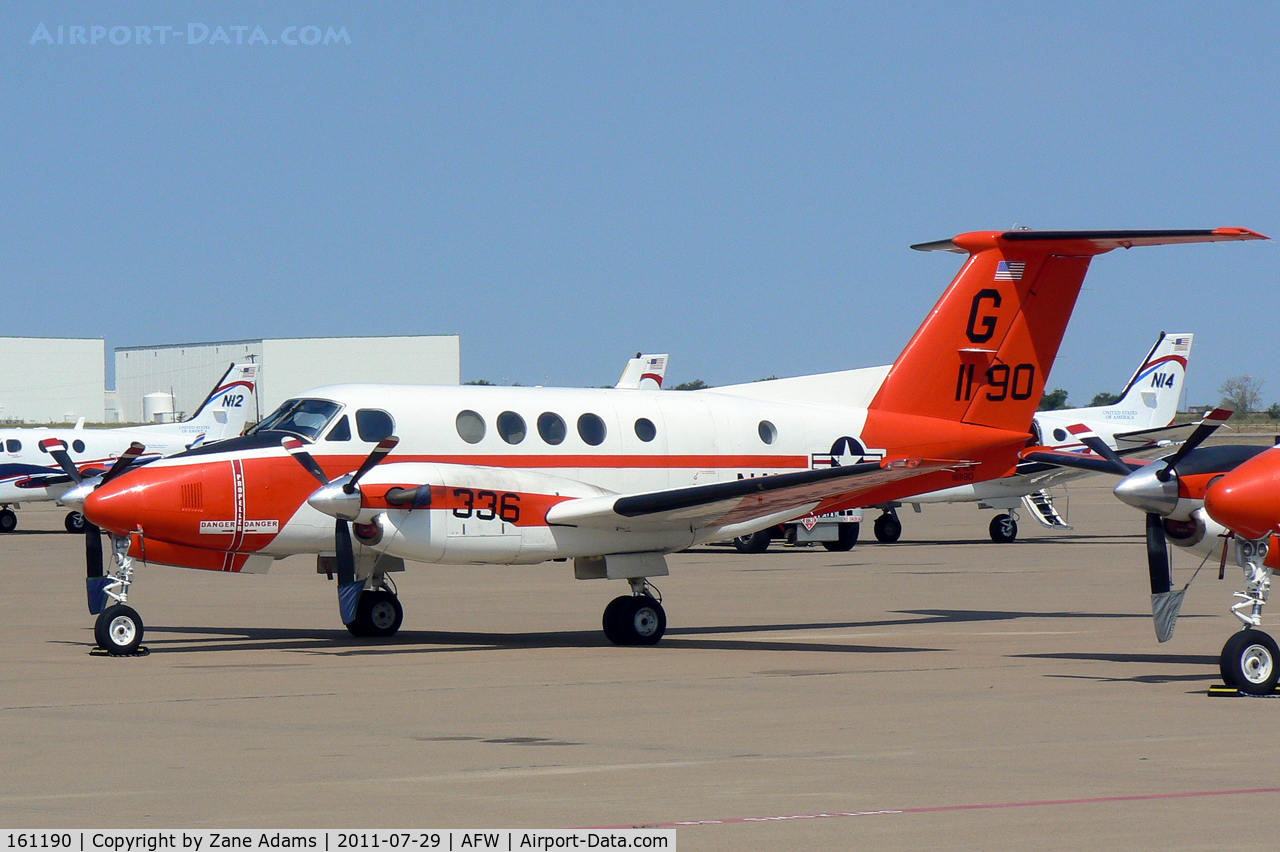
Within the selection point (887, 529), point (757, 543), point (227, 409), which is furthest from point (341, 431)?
point (227, 409)

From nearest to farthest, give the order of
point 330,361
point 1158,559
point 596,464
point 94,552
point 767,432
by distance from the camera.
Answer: point 1158,559 → point 94,552 → point 596,464 → point 767,432 → point 330,361

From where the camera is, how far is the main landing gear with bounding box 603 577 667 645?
15.5 m

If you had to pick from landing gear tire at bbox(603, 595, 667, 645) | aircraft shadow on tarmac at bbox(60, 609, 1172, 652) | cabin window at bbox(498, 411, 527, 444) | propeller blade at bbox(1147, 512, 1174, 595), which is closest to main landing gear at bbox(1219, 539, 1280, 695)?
propeller blade at bbox(1147, 512, 1174, 595)

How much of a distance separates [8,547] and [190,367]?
77.4 m

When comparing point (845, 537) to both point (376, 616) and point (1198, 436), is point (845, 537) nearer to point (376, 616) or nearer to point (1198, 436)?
point (376, 616)

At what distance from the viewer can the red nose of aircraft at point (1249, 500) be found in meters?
10.6

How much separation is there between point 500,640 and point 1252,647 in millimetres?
7915

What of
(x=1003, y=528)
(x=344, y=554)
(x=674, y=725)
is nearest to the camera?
(x=674, y=725)

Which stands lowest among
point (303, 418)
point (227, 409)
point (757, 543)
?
point (757, 543)

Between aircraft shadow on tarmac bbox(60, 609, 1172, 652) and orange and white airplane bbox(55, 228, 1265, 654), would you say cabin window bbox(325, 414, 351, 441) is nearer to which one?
orange and white airplane bbox(55, 228, 1265, 654)

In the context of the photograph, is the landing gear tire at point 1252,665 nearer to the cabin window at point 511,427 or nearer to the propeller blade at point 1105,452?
the propeller blade at point 1105,452

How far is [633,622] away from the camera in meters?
15.5

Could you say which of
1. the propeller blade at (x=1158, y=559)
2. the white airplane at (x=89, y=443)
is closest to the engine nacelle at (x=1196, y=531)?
the propeller blade at (x=1158, y=559)

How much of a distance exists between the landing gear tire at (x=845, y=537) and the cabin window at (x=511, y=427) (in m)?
18.5
